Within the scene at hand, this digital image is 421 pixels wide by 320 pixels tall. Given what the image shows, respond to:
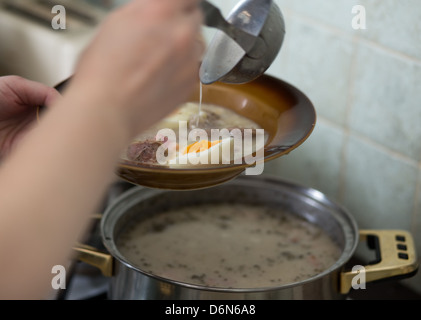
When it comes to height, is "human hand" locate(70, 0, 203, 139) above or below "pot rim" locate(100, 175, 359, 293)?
above

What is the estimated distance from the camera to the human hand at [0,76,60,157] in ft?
3.78

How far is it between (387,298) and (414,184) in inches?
10.2

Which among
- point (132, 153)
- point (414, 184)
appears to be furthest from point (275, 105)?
point (414, 184)

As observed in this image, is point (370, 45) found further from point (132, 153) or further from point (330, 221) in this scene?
point (132, 153)

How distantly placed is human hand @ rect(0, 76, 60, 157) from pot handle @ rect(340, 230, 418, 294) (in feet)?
2.00

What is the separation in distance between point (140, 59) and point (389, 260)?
2.35 ft

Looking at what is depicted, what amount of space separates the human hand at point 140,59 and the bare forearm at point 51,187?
0.02 metres

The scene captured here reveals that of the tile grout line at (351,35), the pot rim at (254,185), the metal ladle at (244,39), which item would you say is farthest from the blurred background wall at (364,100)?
the metal ladle at (244,39)

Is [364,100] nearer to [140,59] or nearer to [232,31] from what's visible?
[232,31]

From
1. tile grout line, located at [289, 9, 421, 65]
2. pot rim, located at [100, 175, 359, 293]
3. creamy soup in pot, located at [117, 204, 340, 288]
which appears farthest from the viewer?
tile grout line, located at [289, 9, 421, 65]

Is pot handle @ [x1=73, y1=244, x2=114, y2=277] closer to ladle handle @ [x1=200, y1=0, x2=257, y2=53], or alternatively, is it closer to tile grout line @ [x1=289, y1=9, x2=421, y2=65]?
ladle handle @ [x1=200, y1=0, x2=257, y2=53]

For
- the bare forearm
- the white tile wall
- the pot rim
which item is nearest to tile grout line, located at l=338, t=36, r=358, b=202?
the white tile wall

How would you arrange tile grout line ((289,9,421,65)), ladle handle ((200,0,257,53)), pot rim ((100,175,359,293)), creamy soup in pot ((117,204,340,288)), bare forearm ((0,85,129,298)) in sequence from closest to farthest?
bare forearm ((0,85,129,298)), ladle handle ((200,0,257,53)), pot rim ((100,175,359,293)), creamy soup in pot ((117,204,340,288)), tile grout line ((289,9,421,65))

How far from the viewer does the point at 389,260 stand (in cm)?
118
